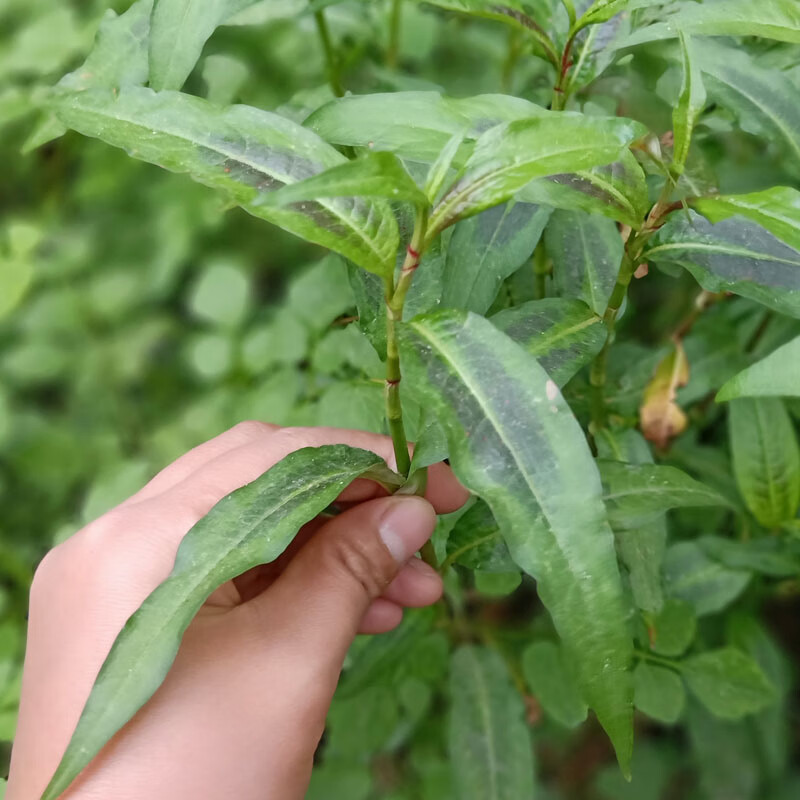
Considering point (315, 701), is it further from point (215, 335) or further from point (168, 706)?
point (215, 335)

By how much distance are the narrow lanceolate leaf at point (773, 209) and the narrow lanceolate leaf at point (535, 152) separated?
11 cm

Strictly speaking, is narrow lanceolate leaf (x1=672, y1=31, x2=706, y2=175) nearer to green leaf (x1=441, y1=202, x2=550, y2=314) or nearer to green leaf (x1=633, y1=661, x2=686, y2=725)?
green leaf (x1=441, y1=202, x2=550, y2=314)

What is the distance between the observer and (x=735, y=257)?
2.52ft

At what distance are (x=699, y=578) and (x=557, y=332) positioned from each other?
65 cm

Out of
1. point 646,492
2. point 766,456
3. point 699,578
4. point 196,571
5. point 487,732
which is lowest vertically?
point 487,732

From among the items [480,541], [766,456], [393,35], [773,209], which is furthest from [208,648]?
[393,35]

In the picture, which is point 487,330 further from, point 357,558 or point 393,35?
point 393,35

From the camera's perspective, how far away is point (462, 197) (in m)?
0.63

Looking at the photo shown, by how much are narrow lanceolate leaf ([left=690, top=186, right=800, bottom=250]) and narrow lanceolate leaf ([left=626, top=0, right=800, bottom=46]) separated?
202 millimetres

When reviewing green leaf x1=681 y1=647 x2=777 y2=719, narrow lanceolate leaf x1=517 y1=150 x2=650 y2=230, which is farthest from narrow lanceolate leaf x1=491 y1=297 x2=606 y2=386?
green leaf x1=681 y1=647 x2=777 y2=719

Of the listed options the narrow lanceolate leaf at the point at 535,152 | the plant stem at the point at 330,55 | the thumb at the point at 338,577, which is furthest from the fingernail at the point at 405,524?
the plant stem at the point at 330,55

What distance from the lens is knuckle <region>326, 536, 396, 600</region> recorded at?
0.83 m

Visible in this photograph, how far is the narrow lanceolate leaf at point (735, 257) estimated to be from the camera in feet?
2.46

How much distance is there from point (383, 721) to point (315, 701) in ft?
1.59
